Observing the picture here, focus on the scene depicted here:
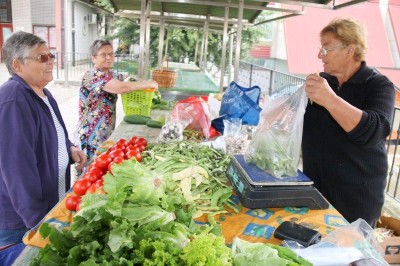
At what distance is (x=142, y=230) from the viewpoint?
1.36 metres

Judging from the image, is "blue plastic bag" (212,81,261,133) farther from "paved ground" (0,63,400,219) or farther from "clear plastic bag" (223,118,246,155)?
"paved ground" (0,63,400,219)

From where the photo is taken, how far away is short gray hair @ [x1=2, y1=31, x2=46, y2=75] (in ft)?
8.15

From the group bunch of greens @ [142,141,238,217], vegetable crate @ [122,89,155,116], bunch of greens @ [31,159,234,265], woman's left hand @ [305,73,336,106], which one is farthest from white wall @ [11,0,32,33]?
bunch of greens @ [31,159,234,265]

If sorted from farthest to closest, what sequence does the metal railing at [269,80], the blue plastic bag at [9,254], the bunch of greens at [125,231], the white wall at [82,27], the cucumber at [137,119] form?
the white wall at [82,27] < the metal railing at [269,80] < the cucumber at [137,119] < the blue plastic bag at [9,254] < the bunch of greens at [125,231]

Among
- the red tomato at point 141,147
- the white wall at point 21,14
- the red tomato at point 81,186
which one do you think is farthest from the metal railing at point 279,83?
the white wall at point 21,14

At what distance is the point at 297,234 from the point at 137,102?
3536 millimetres

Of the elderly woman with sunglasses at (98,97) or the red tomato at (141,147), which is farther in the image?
the elderly woman with sunglasses at (98,97)

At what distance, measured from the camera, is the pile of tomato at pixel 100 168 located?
6.69 feet

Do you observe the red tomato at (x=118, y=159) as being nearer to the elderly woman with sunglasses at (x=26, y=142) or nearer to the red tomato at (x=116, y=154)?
the red tomato at (x=116, y=154)

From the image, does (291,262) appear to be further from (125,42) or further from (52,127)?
(125,42)

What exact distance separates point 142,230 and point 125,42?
66.5 feet

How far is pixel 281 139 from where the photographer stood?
220 cm

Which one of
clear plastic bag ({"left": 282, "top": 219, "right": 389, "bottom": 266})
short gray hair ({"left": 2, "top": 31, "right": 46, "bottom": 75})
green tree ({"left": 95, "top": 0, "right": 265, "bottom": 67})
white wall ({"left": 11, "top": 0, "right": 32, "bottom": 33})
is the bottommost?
clear plastic bag ({"left": 282, "top": 219, "right": 389, "bottom": 266})

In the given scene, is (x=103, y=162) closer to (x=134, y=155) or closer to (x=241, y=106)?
(x=134, y=155)
